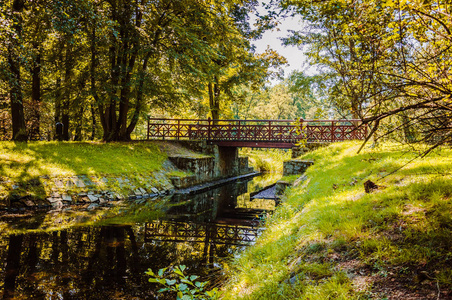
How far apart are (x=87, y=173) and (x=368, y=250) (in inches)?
367

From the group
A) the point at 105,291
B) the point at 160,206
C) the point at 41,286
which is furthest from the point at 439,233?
the point at 160,206

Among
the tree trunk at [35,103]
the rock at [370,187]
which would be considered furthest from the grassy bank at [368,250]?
the tree trunk at [35,103]

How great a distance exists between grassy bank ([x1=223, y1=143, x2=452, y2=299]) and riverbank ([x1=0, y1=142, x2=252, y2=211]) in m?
6.75

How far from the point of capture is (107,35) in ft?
39.9

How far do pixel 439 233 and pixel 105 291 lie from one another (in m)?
3.94

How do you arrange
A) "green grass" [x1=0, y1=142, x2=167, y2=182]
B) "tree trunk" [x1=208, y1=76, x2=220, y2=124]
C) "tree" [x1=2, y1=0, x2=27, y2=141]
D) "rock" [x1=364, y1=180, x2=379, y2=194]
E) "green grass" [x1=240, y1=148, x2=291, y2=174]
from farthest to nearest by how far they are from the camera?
1. "green grass" [x1=240, y1=148, x2=291, y2=174]
2. "tree trunk" [x1=208, y1=76, x2=220, y2=124]
3. "green grass" [x1=0, y1=142, x2=167, y2=182]
4. "tree" [x1=2, y1=0, x2=27, y2=141]
5. "rock" [x1=364, y1=180, x2=379, y2=194]

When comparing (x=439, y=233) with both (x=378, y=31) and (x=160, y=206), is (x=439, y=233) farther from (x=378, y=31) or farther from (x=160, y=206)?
(x=160, y=206)

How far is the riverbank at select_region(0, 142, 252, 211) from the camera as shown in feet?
26.0

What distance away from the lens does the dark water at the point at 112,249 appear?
3.74 meters

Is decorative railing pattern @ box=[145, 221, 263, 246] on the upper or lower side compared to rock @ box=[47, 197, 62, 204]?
lower

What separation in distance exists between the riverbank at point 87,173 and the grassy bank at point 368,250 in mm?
6746

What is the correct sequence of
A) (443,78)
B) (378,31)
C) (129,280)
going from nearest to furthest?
1. (443,78)
2. (378,31)
3. (129,280)

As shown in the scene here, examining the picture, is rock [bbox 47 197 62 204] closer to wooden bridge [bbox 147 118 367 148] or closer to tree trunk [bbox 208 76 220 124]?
wooden bridge [bbox 147 118 367 148]

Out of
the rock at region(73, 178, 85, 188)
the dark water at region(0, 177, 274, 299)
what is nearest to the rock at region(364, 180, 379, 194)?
the dark water at region(0, 177, 274, 299)
